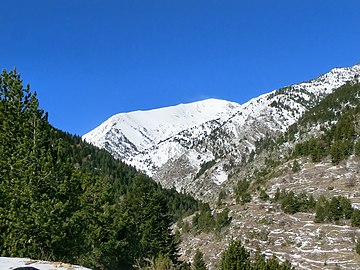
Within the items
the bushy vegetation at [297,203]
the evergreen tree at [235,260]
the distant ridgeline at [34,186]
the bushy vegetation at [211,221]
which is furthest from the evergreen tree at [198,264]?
the distant ridgeline at [34,186]

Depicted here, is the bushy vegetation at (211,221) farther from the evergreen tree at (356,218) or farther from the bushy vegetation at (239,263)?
the bushy vegetation at (239,263)

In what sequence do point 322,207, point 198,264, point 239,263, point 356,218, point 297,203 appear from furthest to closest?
point 297,203
point 322,207
point 356,218
point 198,264
point 239,263

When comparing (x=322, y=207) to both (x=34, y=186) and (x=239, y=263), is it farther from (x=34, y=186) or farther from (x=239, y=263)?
(x=34, y=186)

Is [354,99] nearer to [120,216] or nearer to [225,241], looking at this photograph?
[225,241]

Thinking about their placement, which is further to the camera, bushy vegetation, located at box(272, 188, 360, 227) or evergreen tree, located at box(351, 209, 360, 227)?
bushy vegetation, located at box(272, 188, 360, 227)

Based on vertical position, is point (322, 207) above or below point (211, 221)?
above

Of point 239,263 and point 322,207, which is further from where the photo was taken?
point 322,207

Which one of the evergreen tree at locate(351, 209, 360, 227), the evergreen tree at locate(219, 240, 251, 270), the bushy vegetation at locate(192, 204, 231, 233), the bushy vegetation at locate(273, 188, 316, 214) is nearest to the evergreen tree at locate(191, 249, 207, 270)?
the evergreen tree at locate(219, 240, 251, 270)

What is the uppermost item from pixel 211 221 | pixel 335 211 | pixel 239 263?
pixel 335 211

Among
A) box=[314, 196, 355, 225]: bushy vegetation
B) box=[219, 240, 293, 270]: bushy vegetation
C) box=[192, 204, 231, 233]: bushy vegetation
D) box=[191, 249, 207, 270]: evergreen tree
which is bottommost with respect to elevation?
box=[191, 249, 207, 270]: evergreen tree

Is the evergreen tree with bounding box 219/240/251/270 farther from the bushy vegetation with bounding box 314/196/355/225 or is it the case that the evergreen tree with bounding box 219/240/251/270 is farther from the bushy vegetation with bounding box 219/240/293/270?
the bushy vegetation with bounding box 314/196/355/225

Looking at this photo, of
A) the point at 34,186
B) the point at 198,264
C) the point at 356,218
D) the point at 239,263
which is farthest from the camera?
the point at 356,218

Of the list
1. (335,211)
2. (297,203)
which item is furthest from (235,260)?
(297,203)

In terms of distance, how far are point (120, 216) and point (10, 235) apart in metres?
13.4
